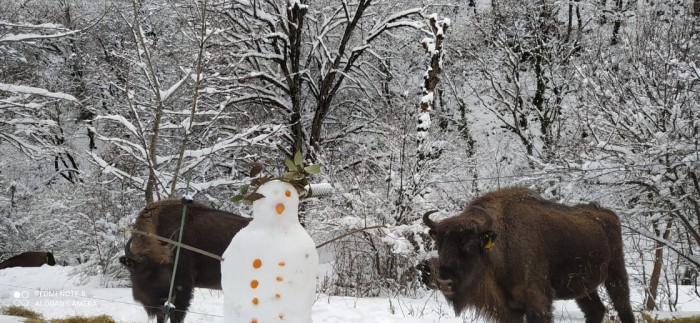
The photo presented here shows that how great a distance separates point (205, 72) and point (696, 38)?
1024cm

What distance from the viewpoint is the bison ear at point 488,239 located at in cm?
570

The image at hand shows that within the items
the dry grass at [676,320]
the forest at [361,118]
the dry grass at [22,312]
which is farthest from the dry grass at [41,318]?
the dry grass at [676,320]

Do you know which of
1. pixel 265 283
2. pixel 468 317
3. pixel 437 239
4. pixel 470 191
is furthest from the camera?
pixel 470 191

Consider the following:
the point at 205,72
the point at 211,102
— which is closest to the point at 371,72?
the point at 211,102

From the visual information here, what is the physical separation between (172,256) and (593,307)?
4.85 metres

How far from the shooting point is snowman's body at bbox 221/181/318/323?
2711 millimetres

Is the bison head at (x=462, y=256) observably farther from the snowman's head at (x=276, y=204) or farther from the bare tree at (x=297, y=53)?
the bare tree at (x=297, y=53)

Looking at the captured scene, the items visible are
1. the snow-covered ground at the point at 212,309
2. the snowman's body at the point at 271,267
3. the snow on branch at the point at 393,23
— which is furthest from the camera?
the snow on branch at the point at 393,23

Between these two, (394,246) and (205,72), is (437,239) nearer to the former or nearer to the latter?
(394,246)

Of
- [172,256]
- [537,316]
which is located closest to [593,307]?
[537,316]

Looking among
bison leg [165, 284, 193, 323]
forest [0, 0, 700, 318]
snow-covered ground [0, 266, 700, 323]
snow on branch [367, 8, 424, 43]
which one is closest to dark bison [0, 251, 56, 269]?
forest [0, 0, 700, 318]

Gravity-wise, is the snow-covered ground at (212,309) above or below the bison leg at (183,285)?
below

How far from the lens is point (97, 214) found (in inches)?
690

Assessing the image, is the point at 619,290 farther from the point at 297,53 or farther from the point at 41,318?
the point at 297,53
